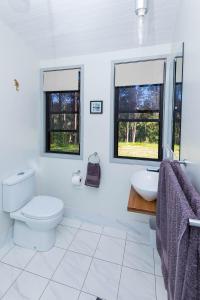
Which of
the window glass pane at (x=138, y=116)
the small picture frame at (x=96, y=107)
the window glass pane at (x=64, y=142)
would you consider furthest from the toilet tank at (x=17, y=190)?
the window glass pane at (x=138, y=116)

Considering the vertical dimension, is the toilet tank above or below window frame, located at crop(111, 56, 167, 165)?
below

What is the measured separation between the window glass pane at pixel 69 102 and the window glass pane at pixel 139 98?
627 mm

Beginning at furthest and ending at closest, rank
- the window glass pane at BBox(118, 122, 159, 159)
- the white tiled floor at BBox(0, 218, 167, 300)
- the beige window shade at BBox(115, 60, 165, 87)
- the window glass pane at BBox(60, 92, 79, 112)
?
the window glass pane at BBox(60, 92, 79, 112) < the window glass pane at BBox(118, 122, 159, 159) < the beige window shade at BBox(115, 60, 165, 87) < the white tiled floor at BBox(0, 218, 167, 300)

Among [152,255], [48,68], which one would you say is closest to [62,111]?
[48,68]

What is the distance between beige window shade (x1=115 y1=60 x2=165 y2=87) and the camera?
2059 millimetres

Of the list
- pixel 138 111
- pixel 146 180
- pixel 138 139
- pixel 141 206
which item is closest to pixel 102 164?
pixel 138 139

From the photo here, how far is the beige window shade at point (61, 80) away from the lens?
2.38 metres

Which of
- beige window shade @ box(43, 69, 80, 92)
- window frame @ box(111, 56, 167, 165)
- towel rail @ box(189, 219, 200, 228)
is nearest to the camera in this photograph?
towel rail @ box(189, 219, 200, 228)

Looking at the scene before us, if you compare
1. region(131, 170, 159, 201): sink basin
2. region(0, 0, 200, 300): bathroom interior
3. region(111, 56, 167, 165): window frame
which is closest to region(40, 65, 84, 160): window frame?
region(0, 0, 200, 300): bathroom interior

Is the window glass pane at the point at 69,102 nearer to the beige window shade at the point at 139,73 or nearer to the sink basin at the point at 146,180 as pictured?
the beige window shade at the point at 139,73

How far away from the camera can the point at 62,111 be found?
2592mm

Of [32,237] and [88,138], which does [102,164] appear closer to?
[88,138]

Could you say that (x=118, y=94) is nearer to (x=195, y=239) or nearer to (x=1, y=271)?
(x=195, y=239)

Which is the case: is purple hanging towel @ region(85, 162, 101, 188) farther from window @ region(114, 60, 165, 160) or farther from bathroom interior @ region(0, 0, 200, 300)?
window @ region(114, 60, 165, 160)
